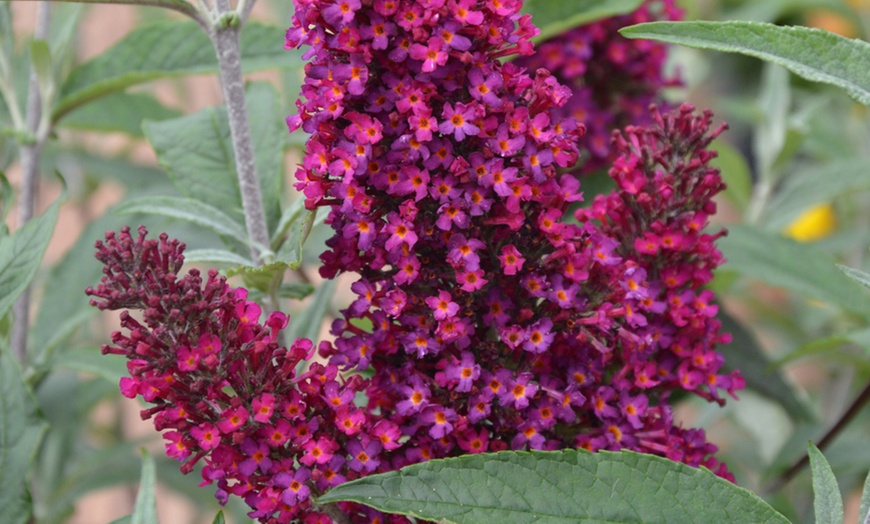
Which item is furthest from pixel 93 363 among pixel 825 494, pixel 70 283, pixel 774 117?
pixel 774 117

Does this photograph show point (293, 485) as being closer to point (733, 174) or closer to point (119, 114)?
point (119, 114)

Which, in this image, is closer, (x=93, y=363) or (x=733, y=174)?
(x=93, y=363)

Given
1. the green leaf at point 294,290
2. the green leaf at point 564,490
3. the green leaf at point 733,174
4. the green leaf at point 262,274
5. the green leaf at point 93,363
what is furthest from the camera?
the green leaf at point 733,174

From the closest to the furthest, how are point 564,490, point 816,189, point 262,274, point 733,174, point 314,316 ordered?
point 564,490
point 262,274
point 314,316
point 816,189
point 733,174

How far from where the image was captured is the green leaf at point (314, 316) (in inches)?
32.9

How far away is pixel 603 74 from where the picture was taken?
3.54 feet

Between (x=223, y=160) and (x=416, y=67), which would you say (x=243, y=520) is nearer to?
(x=223, y=160)

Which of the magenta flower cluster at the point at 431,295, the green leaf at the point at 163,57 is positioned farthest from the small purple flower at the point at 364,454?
the green leaf at the point at 163,57

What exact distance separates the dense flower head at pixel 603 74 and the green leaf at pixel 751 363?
0.25 metres

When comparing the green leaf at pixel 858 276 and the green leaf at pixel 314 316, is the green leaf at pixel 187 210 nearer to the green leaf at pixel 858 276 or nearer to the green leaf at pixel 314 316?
the green leaf at pixel 314 316

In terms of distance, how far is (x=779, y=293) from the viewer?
100 inches

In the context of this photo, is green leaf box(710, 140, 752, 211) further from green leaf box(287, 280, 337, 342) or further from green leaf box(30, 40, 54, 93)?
green leaf box(30, 40, 54, 93)

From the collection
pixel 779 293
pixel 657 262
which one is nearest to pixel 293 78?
pixel 657 262

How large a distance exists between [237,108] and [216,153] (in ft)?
0.58
